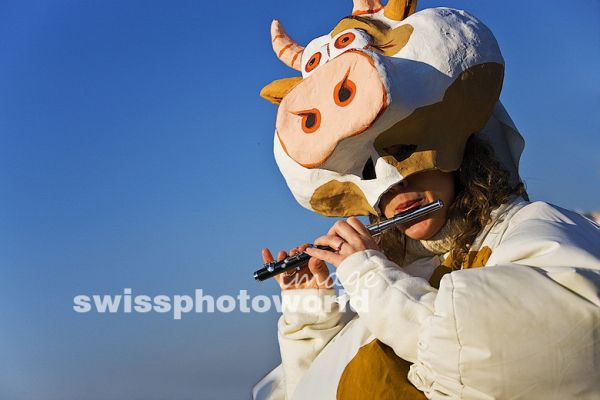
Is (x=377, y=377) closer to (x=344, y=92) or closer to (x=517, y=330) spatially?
(x=517, y=330)

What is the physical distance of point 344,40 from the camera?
1946 millimetres

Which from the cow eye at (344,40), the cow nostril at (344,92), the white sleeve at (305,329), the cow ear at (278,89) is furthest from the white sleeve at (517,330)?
the cow ear at (278,89)

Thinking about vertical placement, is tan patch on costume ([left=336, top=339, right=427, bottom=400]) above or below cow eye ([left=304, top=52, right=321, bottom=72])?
below

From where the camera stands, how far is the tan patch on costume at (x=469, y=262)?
173cm

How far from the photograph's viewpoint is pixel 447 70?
1820mm

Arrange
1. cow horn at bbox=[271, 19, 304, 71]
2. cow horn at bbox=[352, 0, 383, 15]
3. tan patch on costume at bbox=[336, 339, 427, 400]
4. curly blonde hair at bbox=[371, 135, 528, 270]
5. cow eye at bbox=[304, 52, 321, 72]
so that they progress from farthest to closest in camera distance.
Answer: cow horn at bbox=[271, 19, 304, 71]
cow horn at bbox=[352, 0, 383, 15]
cow eye at bbox=[304, 52, 321, 72]
curly blonde hair at bbox=[371, 135, 528, 270]
tan patch on costume at bbox=[336, 339, 427, 400]

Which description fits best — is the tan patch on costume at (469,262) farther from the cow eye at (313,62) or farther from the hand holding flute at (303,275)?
the cow eye at (313,62)

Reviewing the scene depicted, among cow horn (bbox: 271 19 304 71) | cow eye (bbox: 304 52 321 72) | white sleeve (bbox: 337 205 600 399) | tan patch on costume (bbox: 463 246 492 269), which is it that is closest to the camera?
white sleeve (bbox: 337 205 600 399)

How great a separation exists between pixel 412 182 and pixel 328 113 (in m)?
0.28

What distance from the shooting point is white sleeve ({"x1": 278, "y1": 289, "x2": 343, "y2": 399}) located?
207 centimetres

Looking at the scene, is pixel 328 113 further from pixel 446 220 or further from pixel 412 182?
pixel 446 220

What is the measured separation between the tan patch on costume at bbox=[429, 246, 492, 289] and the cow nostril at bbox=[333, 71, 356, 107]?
45 cm

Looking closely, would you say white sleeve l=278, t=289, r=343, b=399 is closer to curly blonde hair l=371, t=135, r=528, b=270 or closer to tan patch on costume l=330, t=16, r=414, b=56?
curly blonde hair l=371, t=135, r=528, b=270

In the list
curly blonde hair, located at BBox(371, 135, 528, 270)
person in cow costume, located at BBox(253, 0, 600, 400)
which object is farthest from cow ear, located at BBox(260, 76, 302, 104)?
curly blonde hair, located at BBox(371, 135, 528, 270)
